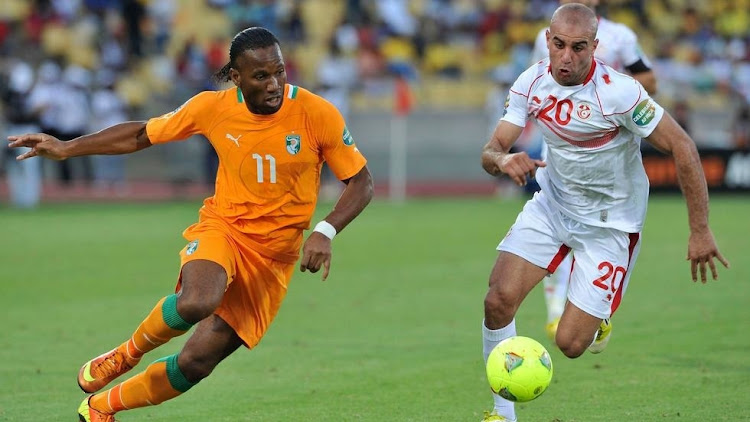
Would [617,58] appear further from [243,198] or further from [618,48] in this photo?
[243,198]

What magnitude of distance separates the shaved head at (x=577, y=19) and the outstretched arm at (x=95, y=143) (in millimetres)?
2627

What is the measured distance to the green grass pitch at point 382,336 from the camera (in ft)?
25.0

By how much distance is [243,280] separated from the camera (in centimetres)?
683

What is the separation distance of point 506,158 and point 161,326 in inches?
86.0

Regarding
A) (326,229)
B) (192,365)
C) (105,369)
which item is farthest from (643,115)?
(105,369)

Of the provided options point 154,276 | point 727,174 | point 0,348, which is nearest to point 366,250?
point 154,276

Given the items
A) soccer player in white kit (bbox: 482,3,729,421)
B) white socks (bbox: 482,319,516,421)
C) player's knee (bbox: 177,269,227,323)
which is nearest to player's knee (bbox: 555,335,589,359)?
soccer player in white kit (bbox: 482,3,729,421)

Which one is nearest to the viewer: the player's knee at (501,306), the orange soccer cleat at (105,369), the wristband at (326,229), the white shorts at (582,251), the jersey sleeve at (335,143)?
the wristband at (326,229)

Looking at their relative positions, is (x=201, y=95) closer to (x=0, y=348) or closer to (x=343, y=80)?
(x=0, y=348)

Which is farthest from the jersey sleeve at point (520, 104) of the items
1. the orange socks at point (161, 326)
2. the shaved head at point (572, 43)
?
the orange socks at point (161, 326)

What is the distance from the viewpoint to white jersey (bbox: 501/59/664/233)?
6.94 metres

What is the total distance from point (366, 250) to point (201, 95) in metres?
9.85

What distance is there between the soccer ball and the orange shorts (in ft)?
4.59

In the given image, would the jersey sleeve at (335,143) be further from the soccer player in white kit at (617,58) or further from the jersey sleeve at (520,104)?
the soccer player in white kit at (617,58)
